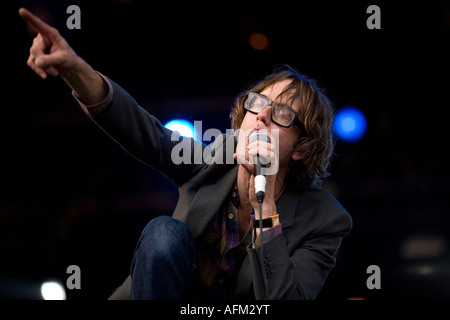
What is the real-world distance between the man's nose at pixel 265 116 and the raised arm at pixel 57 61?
54 centimetres

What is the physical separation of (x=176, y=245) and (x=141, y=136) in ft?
1.25

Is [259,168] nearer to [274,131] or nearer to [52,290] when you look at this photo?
[274,131]

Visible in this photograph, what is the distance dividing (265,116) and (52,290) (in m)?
2.10

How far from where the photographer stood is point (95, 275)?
2.82 meters

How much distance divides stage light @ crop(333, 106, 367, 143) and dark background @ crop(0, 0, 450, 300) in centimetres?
5

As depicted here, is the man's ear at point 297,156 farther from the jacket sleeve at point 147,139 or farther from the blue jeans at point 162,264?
the blue jeans at point 162,264

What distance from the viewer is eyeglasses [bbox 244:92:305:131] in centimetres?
142

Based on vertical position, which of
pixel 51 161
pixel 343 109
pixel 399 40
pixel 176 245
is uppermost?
pixel 399 40

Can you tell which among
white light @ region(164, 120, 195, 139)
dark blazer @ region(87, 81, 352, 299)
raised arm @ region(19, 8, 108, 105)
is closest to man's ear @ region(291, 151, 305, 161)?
dark blazer @ region(87, 81, 352, 299)

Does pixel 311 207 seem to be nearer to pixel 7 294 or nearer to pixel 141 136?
pixel 141 136

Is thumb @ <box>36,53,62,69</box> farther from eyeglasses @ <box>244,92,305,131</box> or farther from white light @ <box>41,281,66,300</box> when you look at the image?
white light @ <box>41,281,66,300</box>

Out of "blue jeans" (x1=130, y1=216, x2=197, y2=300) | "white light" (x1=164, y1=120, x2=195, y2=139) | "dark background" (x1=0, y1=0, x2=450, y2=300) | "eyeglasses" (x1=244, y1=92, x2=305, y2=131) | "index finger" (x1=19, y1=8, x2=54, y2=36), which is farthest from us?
"white light" (x1=164, y1=120, x2=195, y2=139)
